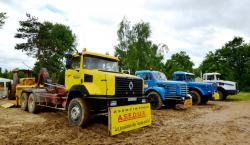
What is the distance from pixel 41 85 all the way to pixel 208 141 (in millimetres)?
9547

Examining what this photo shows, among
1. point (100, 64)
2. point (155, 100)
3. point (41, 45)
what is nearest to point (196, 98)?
point (155, 100)

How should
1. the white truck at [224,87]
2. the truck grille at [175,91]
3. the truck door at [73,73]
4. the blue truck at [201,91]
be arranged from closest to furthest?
the truck door at [73,73]
the truck grille at [175,91]
the blue truck at [201,91]
the white truck at [224,87]

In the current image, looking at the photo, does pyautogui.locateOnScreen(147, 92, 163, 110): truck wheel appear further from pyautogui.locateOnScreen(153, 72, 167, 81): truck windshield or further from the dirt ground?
the dirt ground

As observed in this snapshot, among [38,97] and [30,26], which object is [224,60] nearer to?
[30,26]

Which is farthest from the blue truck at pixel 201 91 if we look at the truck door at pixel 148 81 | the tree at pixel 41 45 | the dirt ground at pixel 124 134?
the tree at pixel 41 45

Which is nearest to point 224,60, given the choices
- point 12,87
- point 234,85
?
point 234,85

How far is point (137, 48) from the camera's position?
3847 centimetres

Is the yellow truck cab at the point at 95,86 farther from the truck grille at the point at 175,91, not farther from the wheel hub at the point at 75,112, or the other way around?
the truck grille at the point at 175,91

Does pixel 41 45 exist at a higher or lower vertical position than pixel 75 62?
higher

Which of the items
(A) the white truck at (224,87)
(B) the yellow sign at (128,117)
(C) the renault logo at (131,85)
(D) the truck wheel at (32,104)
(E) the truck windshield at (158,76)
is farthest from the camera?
(A) the white truck at (224,87)

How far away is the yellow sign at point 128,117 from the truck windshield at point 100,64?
76.8 inches

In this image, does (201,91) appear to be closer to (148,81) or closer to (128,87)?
(148,81)

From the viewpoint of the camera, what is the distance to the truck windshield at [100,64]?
9.33m

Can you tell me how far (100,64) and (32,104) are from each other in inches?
189
